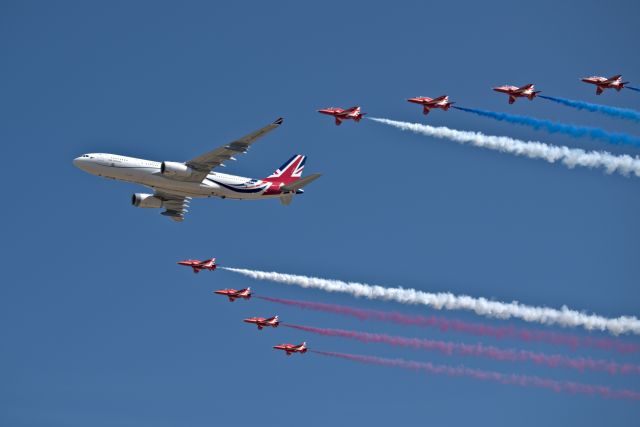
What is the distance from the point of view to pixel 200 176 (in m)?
109

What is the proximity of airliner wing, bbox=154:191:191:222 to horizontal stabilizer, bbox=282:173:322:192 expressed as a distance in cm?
1352

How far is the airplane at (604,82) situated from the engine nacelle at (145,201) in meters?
47.6

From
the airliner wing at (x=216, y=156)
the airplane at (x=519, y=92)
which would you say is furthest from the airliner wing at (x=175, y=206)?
the airplane at (x=519, y=92)

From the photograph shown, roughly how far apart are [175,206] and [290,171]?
13.1 m

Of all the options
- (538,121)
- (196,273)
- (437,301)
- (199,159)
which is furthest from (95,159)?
(538,121)

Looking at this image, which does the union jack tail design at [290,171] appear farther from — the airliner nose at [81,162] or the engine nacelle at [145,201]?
the airliner nose at [81,162]

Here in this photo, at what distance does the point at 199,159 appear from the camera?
355 feet

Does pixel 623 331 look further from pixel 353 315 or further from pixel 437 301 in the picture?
pixel 353 315

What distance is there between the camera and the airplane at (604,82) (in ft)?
307

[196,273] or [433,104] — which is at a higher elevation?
[433,104]

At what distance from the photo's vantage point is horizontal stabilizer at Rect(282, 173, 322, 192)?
108 metres

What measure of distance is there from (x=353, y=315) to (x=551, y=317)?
18041mm

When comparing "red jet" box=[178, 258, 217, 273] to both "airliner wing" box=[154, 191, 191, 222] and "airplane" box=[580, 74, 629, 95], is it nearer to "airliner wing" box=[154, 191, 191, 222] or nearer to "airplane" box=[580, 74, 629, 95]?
"airliner wing" box=[154, 191, 191, 222]

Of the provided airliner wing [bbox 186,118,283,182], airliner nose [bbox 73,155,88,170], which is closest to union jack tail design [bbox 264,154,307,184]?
airliner wing [bbox 186,118,283,182]
